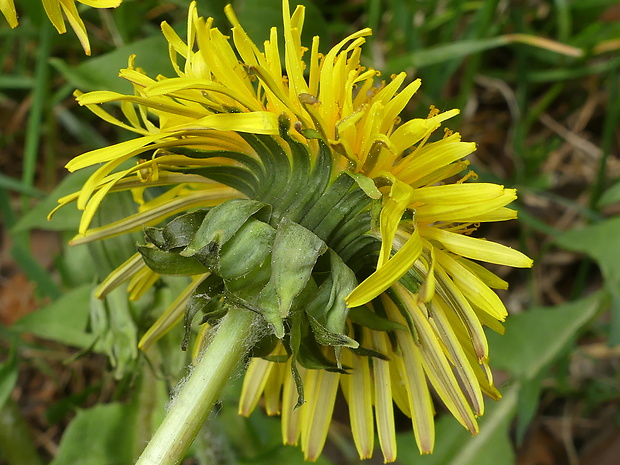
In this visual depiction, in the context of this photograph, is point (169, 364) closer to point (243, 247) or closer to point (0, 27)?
point (243, 247)

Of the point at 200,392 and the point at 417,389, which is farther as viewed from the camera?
the point at 417,389

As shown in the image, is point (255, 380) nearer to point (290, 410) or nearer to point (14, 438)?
point (290, 410)

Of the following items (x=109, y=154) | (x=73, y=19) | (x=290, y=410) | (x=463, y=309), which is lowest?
(x=290, y=410)

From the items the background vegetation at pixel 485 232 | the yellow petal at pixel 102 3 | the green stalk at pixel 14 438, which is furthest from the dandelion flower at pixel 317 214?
the green stalk at pixel 14 438

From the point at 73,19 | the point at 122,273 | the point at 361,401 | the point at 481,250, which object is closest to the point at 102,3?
the point at 73,19

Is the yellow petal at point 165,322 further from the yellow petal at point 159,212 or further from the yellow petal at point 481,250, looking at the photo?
the yellow petal at point 481,250

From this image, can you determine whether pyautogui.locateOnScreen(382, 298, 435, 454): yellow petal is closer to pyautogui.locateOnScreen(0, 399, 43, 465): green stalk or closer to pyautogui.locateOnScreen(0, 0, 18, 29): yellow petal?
pyautogui.locateOnScreen(0, 0, 18, 29): yellow petal
